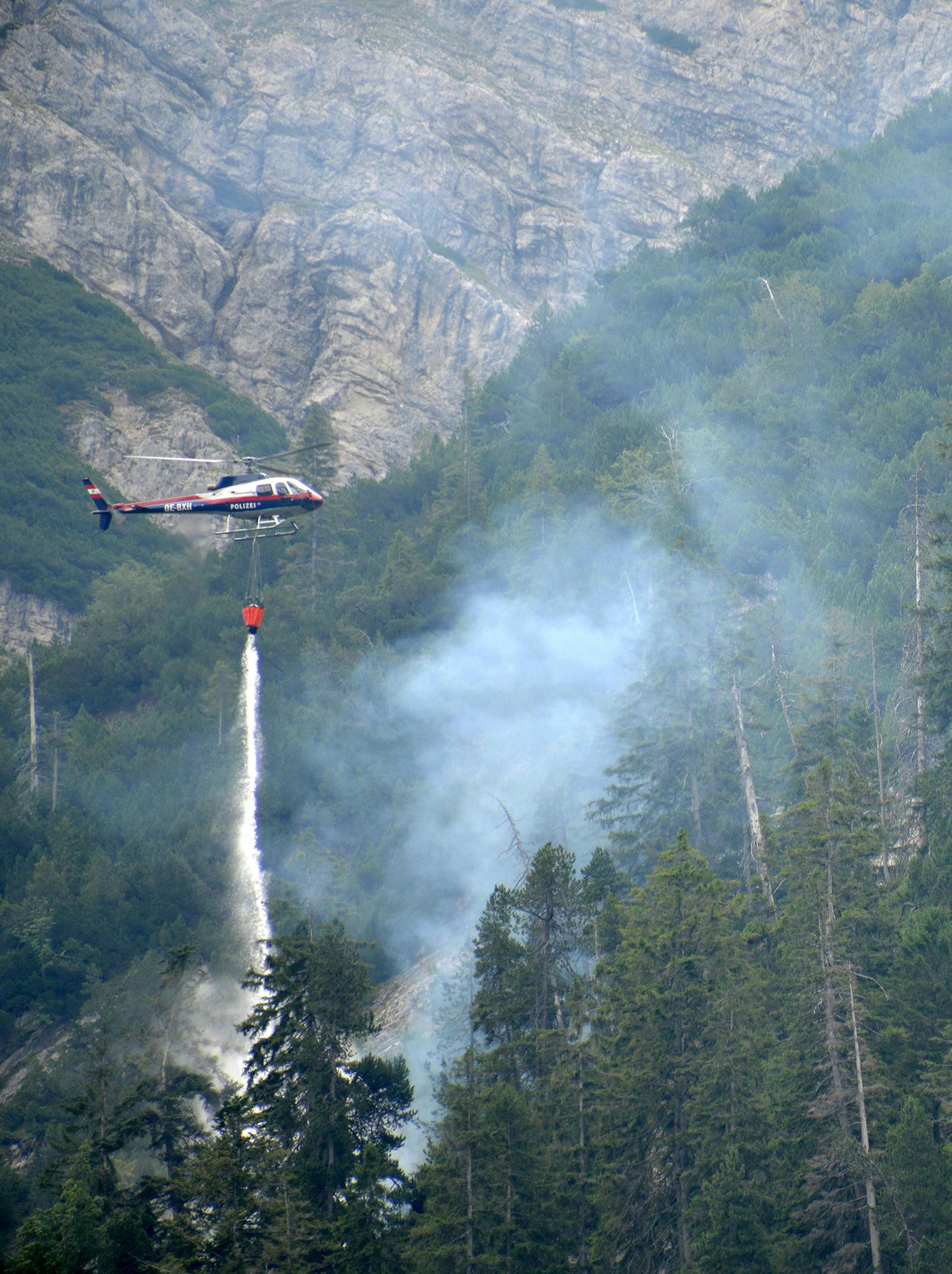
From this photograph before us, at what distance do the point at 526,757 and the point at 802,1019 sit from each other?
972 inches

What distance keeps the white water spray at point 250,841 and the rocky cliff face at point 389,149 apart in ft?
112

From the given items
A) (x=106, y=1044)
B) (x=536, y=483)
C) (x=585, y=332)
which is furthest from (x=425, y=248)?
(x=106, y=1044)

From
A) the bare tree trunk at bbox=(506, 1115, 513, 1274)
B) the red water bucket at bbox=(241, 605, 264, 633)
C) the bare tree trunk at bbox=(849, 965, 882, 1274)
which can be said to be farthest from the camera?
the red water bucket at bbox=(241, 605, 264, 633)

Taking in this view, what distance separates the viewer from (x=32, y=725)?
5778 cm

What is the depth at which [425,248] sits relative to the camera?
95.0 meters

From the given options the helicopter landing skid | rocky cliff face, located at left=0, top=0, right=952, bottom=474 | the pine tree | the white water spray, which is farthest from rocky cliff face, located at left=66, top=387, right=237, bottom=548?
the pine tree

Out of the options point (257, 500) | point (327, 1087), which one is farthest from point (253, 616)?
point (327, 1087)

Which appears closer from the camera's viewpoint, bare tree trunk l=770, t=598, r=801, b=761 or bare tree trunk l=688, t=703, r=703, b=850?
bare tree trunk l=688, t=703, r=703, b=850

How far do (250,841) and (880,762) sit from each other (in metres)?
22.3

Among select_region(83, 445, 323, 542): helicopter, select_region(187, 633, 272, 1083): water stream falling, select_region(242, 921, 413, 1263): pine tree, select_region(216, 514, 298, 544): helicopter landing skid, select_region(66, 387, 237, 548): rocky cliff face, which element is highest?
select_region(66, 387, 237, 548): rocky cliff face

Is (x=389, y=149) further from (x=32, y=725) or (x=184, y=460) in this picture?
(x=184, y=460)

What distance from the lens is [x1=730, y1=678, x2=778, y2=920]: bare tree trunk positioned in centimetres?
3366

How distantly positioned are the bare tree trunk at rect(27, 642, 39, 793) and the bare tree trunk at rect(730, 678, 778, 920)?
27673 millimetres

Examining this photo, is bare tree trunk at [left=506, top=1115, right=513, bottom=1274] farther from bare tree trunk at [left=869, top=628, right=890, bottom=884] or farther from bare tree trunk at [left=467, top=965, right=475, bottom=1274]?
bare tree trunk at [left=869, top=628, right=890, bottom=884]
